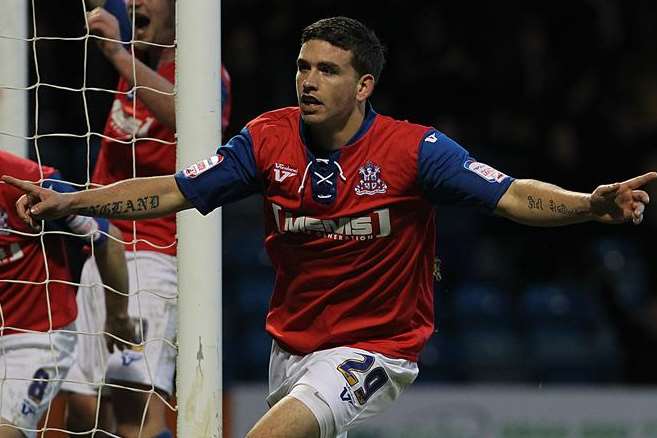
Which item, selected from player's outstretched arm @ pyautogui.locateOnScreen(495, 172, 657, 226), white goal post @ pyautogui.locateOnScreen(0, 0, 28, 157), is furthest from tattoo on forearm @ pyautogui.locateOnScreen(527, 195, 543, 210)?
white goal post @ pyautogui.locateOnScreen(0, 0, 28, 157)

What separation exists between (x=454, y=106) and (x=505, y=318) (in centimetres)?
163

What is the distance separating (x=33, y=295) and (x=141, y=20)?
1.08m

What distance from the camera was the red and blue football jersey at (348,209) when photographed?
3.98 metres

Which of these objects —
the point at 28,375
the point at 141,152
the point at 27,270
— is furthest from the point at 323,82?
the point at 28,375

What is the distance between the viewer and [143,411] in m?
→ 5.10

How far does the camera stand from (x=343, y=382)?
3873mm

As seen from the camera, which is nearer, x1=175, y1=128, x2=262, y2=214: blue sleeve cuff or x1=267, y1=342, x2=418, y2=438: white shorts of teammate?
x1=267, y1=342, x2=418, y2=438: white shorts of teammate

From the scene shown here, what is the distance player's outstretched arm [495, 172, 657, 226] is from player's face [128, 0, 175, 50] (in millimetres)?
1717

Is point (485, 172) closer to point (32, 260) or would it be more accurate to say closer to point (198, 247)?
point (198, 247)

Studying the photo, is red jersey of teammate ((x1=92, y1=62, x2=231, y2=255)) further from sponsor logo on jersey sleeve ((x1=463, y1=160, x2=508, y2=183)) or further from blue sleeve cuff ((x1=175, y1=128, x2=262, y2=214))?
sponsor logo on jersey sleeve ((x1=463, y1=160, x2=508, y2=183))

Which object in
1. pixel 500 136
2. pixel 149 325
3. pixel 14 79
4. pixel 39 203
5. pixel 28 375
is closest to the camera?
pixel 39 203

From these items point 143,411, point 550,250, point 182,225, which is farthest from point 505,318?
point 182,225

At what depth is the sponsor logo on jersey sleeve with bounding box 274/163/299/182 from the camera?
403cm

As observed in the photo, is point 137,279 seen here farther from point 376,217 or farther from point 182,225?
point 376,217
